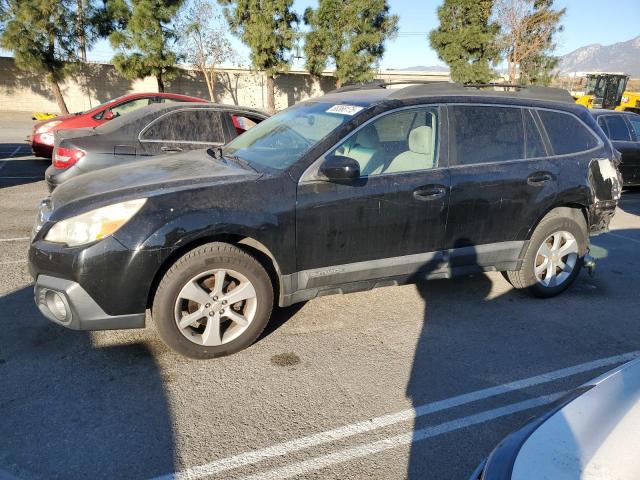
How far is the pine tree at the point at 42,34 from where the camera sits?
21.7 metres

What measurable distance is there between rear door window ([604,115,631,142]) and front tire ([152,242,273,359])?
921 centimetres

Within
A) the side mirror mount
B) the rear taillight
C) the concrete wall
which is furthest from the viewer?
the concrete wall

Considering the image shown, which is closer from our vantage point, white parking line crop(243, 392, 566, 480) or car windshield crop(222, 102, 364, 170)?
white parking line crop(243, 392, 566, 480)

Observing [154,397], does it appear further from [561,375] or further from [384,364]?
[561,375]

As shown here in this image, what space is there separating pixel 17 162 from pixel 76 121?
3.35 metres

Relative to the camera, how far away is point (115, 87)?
2942 cm

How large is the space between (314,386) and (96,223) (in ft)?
5.55

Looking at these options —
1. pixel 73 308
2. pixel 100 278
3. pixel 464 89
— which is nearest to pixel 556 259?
pixel 464 89

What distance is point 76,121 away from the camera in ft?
29.2

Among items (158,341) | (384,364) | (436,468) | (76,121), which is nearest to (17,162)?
(76,121)

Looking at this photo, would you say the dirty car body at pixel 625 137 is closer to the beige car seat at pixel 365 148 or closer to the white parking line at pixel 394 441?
the beige car seat at pixel 365 148

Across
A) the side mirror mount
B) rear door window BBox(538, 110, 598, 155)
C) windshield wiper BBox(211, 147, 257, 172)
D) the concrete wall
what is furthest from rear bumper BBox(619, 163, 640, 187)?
the concrete wall

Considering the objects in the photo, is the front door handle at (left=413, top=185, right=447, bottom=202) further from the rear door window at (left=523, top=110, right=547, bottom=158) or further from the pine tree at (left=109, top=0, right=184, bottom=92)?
the pine tree at (left=109, top=0, right=184, bottom=92)

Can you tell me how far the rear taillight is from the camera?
19.6 feet
